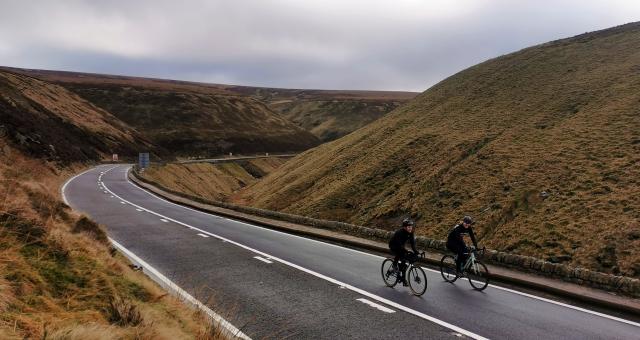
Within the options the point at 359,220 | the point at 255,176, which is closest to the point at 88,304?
the point at 359,220

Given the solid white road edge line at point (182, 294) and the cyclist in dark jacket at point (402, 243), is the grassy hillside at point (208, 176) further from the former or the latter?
the cyclist in dark jacket at point (402, 243)

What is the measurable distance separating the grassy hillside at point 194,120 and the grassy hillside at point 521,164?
73528mm

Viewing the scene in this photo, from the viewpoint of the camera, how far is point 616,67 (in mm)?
35969

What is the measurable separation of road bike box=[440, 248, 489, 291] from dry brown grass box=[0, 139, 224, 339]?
23.4 ft

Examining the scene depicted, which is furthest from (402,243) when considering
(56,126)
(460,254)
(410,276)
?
(56,126)

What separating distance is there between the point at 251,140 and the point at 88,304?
121644 mm

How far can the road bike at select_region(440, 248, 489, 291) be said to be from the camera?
Answer: 11817 millimetres

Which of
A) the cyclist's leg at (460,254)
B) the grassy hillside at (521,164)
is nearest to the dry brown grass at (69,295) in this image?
the cyclist's leg at (460,254)

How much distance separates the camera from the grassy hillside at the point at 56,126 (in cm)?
5019

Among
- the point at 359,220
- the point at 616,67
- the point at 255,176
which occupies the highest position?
the point at 616,67

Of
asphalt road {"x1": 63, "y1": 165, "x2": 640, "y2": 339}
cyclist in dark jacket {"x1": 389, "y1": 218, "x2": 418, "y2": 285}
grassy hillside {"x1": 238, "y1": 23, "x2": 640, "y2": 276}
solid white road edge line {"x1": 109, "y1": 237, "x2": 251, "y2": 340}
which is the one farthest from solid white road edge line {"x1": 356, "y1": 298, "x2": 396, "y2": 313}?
grassy hillside {"x1": 238, "y1": 23, "x2": 640, "y2": 276}

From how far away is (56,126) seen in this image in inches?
2837

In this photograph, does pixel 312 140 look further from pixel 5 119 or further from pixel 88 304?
pixel 88 304

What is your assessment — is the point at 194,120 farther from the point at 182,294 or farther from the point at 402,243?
the point at 182,294
